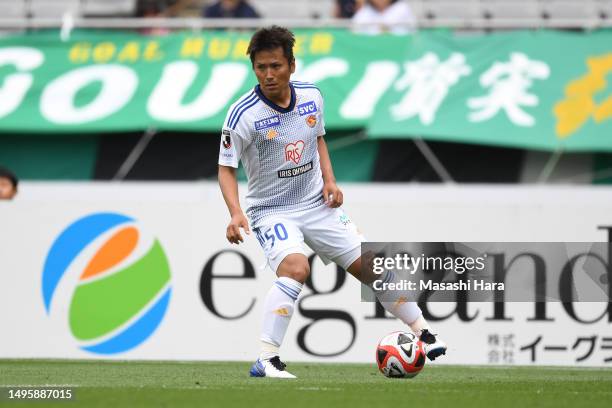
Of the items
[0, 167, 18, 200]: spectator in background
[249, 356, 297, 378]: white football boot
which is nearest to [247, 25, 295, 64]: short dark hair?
[249, 356, 297, 378]: white football boot

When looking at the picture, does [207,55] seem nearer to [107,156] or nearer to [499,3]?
[107,156]

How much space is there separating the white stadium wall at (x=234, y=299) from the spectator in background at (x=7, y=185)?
60cm

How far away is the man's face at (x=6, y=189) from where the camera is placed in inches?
487

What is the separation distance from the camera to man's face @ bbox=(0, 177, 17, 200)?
40.6 feet

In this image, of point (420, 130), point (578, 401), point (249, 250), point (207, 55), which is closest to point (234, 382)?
point (578, 401)

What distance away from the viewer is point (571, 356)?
11.2 meters

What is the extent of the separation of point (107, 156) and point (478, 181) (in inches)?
167

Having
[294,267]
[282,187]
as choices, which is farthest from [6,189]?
[294,267]

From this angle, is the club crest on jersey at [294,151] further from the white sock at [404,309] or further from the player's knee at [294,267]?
the white sock at [404,309]

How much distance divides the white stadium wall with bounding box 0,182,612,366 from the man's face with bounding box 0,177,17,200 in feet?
1.96

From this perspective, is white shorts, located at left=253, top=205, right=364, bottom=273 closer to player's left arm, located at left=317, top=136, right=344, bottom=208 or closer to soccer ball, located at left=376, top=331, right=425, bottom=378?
player's left arm, located at left=317, top=136, right=344, bottom=208

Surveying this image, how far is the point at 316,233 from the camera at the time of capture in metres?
8.60

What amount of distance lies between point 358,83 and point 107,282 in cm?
434

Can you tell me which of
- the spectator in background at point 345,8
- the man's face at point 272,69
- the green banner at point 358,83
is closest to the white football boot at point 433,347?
the man's face at point 272,69
